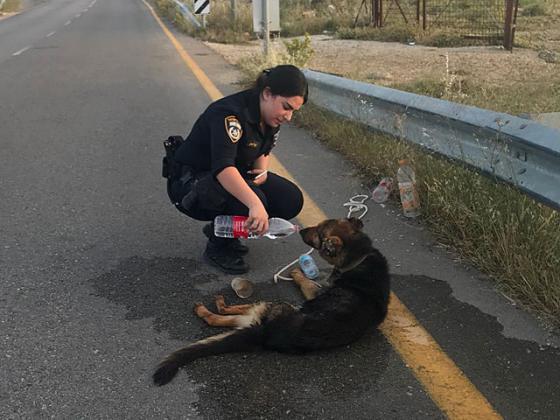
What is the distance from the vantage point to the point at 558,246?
3410mm

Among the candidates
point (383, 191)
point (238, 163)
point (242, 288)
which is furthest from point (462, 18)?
point (242, 288)

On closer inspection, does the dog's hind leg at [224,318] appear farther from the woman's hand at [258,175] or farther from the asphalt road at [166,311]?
the woman's hand at [258,175]

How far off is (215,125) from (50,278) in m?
1.41

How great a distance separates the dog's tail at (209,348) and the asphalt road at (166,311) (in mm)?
59

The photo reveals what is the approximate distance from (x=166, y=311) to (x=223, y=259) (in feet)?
2.06

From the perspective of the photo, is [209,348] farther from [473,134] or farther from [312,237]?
[473,134]

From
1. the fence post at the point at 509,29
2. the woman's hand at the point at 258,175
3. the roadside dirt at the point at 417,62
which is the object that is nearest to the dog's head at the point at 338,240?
the woman's hand at the point at 258,175

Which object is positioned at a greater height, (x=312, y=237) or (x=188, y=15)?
(x=188, y=15)

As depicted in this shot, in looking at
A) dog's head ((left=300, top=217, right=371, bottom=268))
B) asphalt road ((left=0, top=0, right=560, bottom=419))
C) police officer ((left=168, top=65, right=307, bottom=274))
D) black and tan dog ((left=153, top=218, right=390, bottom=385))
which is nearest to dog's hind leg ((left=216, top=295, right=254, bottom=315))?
black and tan dog ((left=153, top=218, right=390, bottom=385))

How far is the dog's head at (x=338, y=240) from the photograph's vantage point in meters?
3.41

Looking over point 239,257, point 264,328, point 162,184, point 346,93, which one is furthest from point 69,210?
point 346,93

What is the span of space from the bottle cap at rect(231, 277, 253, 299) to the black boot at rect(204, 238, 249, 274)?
0.24 meters

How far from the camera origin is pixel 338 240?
3.42 m

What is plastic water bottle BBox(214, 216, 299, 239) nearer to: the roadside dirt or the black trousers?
the black trousers
